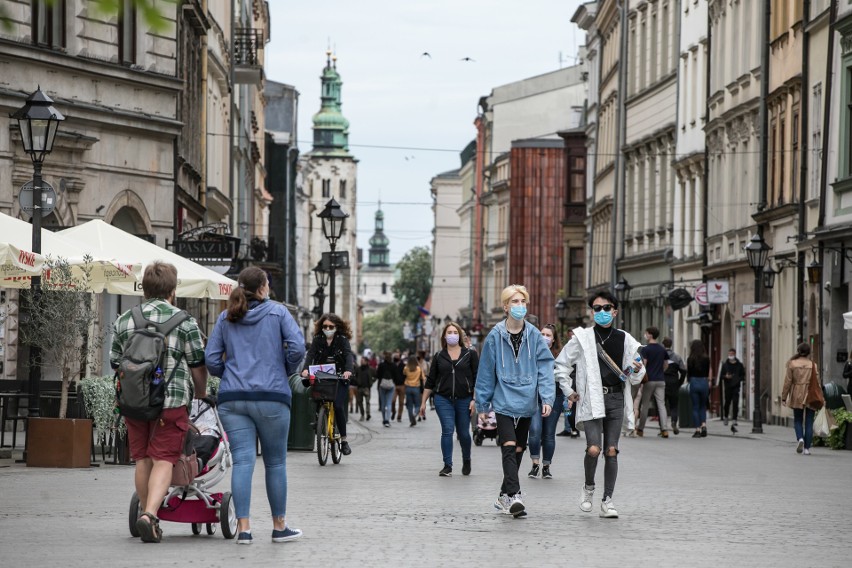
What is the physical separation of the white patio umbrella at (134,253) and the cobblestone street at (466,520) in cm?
239

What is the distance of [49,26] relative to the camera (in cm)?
2797

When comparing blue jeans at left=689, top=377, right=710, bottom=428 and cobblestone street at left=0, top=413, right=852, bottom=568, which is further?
blue jeans at left=689, top=377, right=710, bottom=428

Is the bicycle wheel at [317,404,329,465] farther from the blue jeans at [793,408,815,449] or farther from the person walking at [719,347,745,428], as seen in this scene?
the person walking at [719,347,745,428]

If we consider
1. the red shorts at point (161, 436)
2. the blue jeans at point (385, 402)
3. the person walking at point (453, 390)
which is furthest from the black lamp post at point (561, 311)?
the red shorts at point (161, 436)

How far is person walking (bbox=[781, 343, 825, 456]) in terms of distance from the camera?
80.8ft

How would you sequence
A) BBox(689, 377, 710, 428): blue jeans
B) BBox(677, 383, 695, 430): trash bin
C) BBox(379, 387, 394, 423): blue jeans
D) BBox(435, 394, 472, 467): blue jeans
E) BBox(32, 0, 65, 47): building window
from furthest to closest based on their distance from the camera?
BBox(379, 387, 394, 423): blue jeans → BBox(677, 383, 695, 430): trash bin → BBox(689, 377, 710, 428): blue jeans → BBox(32, 0, 65, 47): building window → BBox(435, 394, 472, 467): blue jeans

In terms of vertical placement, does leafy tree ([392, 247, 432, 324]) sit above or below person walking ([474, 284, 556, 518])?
above

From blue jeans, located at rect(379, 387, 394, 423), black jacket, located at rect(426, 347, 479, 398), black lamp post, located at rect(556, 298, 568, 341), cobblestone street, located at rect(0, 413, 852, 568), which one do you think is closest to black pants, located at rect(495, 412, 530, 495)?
cobblestone street, located at rect(0, 413, 852, 568)

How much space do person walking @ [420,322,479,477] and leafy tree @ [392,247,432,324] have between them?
16048 cm

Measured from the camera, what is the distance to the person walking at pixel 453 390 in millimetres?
19359

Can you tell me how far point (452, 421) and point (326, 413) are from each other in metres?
2.09

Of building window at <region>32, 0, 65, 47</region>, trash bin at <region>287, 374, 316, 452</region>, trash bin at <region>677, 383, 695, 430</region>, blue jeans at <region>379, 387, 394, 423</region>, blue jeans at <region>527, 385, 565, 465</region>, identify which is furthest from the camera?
blue jeans at <region>379, 387, 394, 423</region>

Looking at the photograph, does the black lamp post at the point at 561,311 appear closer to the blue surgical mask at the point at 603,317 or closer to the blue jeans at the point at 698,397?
A: the blue jeans at the point at 698,397

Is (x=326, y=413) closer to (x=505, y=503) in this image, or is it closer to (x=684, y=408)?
(x=505, y=503)
